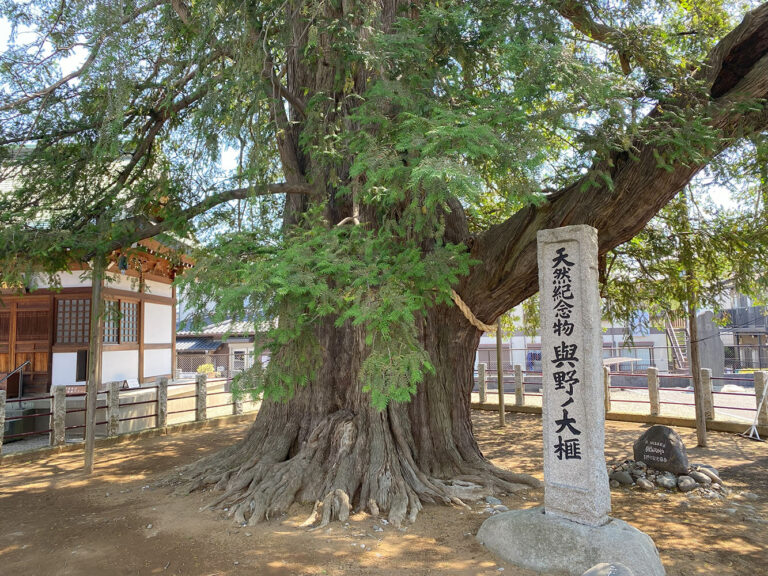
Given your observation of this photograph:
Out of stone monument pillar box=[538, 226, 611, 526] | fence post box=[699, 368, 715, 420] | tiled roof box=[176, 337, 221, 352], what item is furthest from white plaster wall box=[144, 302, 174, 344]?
fence post box=[699, 368, 715, 420]

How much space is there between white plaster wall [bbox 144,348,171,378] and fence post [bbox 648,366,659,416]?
1149 cm

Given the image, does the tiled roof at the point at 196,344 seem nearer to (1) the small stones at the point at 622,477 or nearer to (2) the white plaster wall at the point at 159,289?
(2) the white plaster wall at the point at 159,289

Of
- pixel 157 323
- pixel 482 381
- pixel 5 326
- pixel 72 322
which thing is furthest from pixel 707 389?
pixel 5 326

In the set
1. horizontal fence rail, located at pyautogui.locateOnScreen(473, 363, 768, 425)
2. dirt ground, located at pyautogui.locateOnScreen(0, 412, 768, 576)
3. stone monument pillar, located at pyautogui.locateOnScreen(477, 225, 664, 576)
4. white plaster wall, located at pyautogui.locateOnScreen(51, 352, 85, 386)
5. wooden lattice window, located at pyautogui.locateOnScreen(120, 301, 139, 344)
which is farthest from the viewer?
wooden lattice window, located at pyautogui.locateOnScreen(120, 301, 139, 344)

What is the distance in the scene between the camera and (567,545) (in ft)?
14.2

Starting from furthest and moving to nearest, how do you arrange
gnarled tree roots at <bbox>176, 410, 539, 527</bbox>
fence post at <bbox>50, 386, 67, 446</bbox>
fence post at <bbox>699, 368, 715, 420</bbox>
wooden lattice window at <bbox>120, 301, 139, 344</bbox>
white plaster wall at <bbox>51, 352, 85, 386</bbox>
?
1. wooden lattice window at <bbox>120, 301, 139, 344</bbox>
2. white plaster wall at <bbox>51, 352, 85, 386</bbox>
3. fence post at <bbox>699, 368, 715, 420</bbox>
4. fence post at <bbox>50, 386, 67, 446</bbox>
5. gnarled tree roots at <bbox>176, 410, 539, 527</bbox>

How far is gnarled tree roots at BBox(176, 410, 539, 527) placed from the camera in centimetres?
571

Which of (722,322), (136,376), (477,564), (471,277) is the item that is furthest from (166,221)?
(722,322)

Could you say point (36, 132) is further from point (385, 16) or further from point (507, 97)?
point (507, 97)

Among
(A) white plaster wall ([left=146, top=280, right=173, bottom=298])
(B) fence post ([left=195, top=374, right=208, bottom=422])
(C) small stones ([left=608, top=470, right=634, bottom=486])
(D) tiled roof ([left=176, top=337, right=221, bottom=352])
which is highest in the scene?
(A) white plaster wall ([left=146, top=280, right=173, bottom=298])

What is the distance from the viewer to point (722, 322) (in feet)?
33.3

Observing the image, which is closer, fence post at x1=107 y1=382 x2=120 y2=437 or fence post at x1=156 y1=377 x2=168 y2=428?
fence post at x1=107 y1=382 x2=120 y2=437

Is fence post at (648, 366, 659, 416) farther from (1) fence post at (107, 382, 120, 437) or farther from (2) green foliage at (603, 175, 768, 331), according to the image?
(1) fence post at (107, 382, 120, 437)

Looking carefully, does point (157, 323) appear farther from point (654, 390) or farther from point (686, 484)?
point (686, 484)
